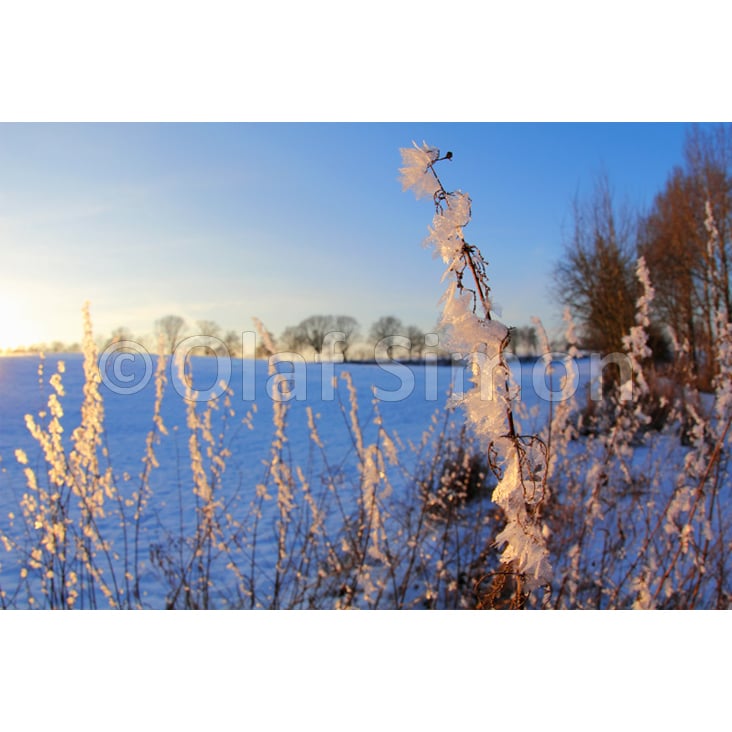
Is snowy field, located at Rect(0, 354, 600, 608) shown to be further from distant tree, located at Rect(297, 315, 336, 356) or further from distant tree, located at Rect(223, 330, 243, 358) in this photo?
distant tree, located at Rect(297, 315, 336, 356)

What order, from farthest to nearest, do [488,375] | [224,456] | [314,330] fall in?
1. [314,330]
2. [224,456]
3. [488,375]

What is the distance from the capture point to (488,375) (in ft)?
1.82

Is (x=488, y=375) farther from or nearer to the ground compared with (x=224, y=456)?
farther from the ground

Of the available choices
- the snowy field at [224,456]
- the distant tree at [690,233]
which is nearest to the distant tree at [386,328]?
the snowy field at [224,456]

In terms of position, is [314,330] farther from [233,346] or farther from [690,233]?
[233,346]

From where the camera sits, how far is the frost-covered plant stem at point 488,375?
0.53 meters

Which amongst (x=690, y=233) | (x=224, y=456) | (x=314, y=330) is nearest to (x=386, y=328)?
(x=314, y=330)

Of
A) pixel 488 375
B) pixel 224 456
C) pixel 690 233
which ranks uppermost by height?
pixel 690 233

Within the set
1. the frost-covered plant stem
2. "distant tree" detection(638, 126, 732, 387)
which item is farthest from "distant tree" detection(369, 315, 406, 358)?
the frost-covered plant stem

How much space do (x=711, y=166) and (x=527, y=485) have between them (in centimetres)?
1205
